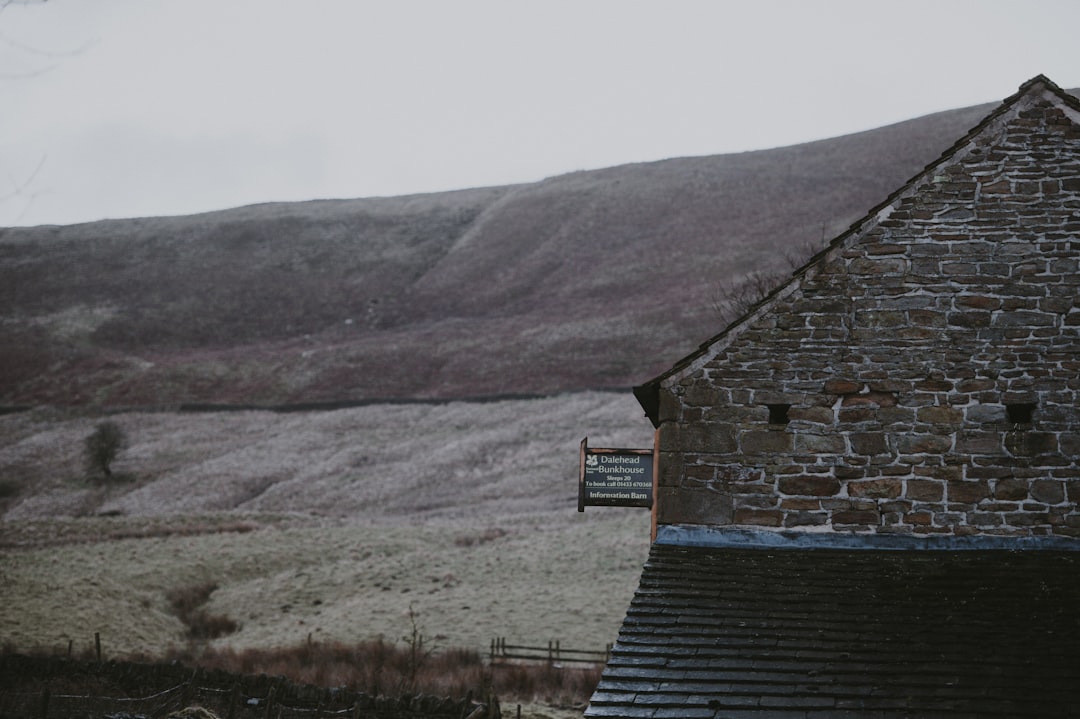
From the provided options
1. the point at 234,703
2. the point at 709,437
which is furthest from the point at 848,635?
the point at 234,703

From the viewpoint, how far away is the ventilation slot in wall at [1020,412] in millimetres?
10164

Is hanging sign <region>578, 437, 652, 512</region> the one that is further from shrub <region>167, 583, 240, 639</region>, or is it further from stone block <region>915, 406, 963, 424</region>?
shrub <region>167, 583, 240, 639</region>

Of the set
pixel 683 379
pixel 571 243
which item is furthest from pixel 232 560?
pixel 571 243

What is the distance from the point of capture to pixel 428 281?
323ft

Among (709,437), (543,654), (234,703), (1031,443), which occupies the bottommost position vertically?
(543,654)

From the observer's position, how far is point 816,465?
1022 centimetres

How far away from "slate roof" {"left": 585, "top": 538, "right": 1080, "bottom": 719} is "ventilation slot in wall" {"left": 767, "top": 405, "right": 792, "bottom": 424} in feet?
4.28

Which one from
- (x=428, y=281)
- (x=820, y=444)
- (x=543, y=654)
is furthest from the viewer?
(x=428, y=281)

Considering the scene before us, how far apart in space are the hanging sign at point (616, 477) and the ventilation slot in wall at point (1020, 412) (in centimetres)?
364

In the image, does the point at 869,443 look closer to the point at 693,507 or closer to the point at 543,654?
the point at 693,507

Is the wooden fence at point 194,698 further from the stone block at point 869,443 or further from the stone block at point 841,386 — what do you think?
the stone block at point 841,386

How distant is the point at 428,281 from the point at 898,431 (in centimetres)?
8988

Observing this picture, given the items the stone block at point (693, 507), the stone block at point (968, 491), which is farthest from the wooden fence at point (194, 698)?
the stone block at point (968, 491)

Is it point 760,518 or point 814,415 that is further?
point 814,415
